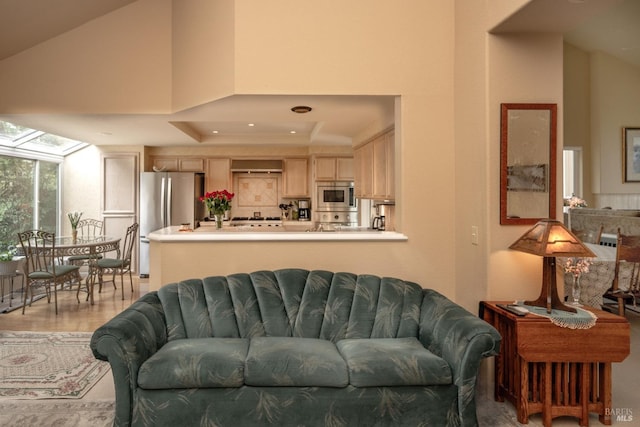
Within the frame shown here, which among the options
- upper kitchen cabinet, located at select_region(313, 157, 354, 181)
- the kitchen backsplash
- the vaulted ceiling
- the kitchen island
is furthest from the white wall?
the kitchen island

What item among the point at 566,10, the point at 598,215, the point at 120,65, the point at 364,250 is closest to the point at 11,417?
the point at 364,250

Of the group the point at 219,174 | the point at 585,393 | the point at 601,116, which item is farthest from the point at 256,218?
the point at 601,116

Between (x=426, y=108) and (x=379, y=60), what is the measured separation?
0.56 metres

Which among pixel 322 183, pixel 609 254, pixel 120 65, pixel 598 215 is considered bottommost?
pixel 609 254

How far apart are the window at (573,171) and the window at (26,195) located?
940 cm

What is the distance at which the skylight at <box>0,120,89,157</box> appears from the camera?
571 cm

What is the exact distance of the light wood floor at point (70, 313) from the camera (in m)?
4.50

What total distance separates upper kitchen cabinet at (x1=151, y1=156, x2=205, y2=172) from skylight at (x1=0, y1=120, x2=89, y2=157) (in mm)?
1232

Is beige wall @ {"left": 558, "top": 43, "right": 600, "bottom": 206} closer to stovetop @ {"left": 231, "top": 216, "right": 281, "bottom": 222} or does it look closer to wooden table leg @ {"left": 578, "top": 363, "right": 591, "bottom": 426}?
stovetop @ {"left": 231, "top": 216, "right": 281, "bottom": 222}

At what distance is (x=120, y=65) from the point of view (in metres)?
4.34

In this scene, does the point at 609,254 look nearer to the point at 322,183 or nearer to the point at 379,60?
the point at 379,60

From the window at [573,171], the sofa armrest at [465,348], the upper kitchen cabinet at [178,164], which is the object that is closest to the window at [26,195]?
the upper kitchen cabinet at [178,164]

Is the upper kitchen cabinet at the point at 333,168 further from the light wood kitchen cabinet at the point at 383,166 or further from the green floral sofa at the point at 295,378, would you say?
the green floral sofa at the point at 295,378

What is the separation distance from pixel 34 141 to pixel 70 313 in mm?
2998
